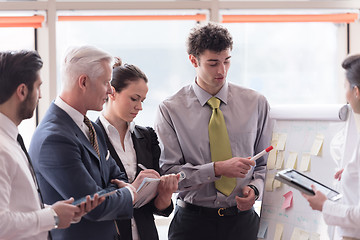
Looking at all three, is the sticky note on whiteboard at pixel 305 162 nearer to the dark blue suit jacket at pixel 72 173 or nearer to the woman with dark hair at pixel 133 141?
the woman with dark hair at pixel 133 141

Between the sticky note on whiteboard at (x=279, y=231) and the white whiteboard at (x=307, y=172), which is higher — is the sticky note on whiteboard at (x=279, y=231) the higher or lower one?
the lower one

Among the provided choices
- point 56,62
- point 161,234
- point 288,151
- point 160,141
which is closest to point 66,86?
point 160,141

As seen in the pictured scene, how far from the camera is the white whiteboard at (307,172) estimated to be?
7.92ft

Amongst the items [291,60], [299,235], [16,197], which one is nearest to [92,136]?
[16,197]

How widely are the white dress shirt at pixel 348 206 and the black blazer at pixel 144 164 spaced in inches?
35.9

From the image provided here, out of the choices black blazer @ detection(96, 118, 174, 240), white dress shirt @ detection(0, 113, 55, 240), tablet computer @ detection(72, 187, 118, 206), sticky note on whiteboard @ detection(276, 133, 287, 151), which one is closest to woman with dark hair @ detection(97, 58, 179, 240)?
black blazer @ detection(96, 118, 174, 240)

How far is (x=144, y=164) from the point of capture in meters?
2.56

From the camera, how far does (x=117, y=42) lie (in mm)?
4352

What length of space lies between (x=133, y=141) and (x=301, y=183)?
96cm

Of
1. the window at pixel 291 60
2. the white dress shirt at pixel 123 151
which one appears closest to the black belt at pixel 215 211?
the white dress shirt at pixel 123 151

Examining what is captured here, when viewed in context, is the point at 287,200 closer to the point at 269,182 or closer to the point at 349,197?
the point at 269,182

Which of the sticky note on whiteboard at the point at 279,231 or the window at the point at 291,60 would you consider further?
the window at the point at 291,60

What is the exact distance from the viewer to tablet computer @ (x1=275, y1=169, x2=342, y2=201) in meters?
2.06

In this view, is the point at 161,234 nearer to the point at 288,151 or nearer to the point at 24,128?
Result: the point at 24,128
